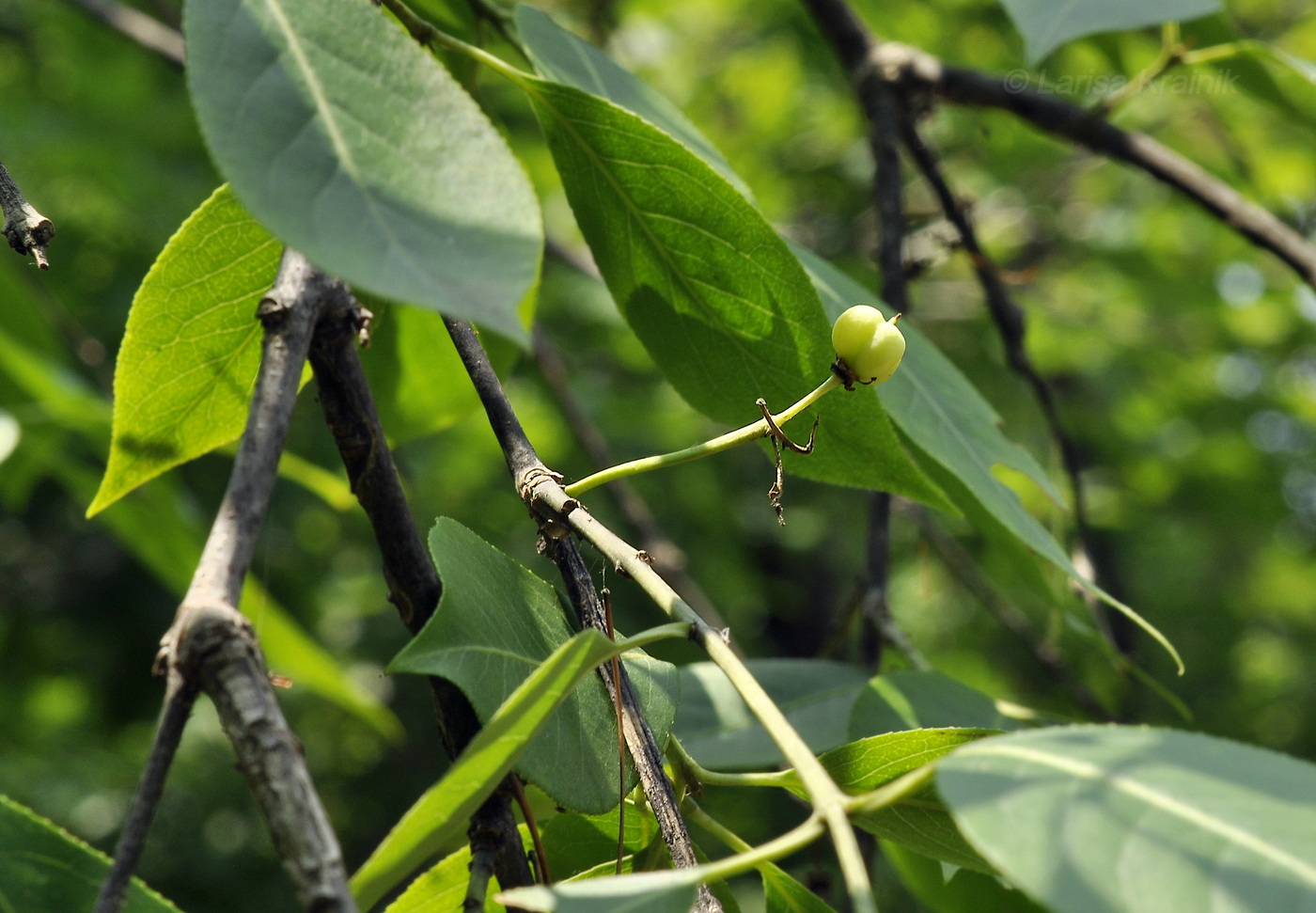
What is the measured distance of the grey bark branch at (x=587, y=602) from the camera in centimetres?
45

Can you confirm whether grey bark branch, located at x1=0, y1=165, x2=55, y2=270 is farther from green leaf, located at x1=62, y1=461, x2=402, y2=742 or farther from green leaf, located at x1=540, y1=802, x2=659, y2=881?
green leaf, located at x1=62, y1=461, x2=402, y2=742

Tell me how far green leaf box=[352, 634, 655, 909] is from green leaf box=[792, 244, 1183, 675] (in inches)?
13.3

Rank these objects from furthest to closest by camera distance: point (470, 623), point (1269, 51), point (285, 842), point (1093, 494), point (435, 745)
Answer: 1. point (435, 745)
2. point (1093, 494)
3. point (1269, 51)
4. point (470, 623)
5. point (285, 842)

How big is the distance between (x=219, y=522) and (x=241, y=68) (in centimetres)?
17

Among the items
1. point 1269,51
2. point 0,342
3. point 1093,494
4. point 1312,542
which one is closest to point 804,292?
point 1269,51

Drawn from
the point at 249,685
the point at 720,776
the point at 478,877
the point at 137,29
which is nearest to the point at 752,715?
the point at 720,776

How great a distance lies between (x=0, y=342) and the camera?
1.31 meters

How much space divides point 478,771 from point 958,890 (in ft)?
1.96

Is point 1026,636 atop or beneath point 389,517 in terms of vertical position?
beneath

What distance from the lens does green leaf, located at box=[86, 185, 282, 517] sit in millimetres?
660

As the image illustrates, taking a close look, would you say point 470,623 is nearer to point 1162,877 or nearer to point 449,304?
point 449,304

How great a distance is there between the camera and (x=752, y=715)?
1.00 meters

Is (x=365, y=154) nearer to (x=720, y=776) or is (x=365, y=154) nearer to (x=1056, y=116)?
(x=720, y=776)

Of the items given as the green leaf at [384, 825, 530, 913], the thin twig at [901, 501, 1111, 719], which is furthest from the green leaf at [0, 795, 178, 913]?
the thin twig at [901, 501, 1111, 719]
